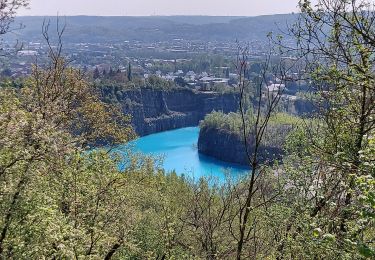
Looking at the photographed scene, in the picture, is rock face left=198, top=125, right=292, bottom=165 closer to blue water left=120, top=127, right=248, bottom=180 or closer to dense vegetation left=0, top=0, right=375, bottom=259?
Answer: blue water left=120, top=127, right=248, bottom=180

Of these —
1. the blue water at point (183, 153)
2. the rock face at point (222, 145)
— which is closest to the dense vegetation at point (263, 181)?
the blue water at point (183, 153)

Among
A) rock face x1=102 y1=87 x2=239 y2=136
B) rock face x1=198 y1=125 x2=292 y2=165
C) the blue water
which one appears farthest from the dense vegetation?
rock face x1=102 y1=87 x2=239 y2=136

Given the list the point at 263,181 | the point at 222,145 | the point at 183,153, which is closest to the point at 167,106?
the point at 183,153

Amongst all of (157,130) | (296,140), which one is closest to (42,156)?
(296,140)

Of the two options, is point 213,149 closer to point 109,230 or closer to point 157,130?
point 157,130

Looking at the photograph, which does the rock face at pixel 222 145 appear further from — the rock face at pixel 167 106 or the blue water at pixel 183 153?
the rock face at pixel 167 106
